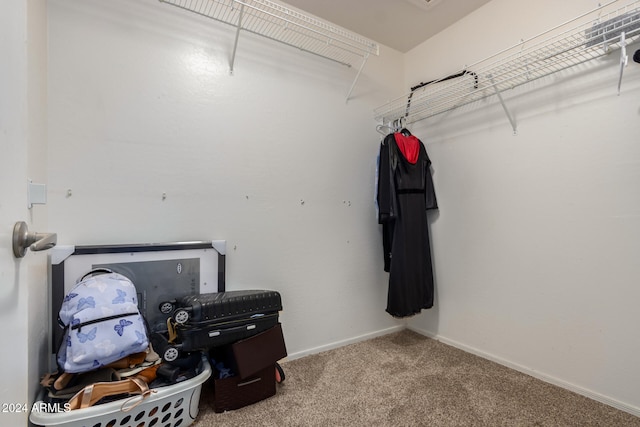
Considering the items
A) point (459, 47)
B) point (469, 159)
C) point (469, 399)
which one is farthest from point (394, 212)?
point (459, 47)

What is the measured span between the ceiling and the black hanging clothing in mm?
818

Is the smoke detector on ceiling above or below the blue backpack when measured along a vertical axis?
above

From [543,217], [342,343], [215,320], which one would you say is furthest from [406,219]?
[215,320]

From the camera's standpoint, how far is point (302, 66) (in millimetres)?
2115

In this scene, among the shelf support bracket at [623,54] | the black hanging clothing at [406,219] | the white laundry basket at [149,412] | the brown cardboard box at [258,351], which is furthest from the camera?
the black hanging clothing at [406,219]

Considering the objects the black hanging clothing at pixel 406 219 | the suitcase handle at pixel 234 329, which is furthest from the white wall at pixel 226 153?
the suitcase handle at pixel 234 329

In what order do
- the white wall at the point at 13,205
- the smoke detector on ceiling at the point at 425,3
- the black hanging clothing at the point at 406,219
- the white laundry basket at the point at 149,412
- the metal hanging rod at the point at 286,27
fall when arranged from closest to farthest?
the white wall at the point at 13,205 → the white laundry basket at the point at 149,412 → the metal hanging rod at the point at 286,27 → the smoke detector on ceiling at the point at 425,3 → the black hanging clothing at the point at 406,219

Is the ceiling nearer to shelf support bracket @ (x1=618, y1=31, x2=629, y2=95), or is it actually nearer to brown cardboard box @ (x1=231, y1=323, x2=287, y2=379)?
shelf support bracket @ (x1=618, y1=31, x2=629, y2=95)

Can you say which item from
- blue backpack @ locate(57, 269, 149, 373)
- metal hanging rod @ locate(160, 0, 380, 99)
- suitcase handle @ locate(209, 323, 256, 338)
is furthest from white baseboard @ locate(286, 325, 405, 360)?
metal hanging rod @ locate(160, 0, 380, 99)

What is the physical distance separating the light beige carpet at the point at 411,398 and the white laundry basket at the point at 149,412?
0.13 meters

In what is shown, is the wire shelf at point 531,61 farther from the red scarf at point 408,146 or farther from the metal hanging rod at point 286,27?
the metal hanging rod at point 286,27

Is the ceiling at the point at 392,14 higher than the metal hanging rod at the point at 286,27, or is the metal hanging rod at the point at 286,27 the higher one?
the ceiling at the point at 392,14

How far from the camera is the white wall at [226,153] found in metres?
1.48

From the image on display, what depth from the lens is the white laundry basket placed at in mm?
1058
